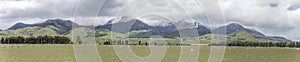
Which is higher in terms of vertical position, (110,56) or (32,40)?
(32,40)

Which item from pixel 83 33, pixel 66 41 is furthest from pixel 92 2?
pixel 66 41

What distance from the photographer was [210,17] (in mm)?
14523

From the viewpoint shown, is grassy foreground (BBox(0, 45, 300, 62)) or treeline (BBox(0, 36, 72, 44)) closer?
grassy foreground (BBox(0, 45, 300, 62))

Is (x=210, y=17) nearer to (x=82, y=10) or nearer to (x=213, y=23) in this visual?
(x=213, y=23)

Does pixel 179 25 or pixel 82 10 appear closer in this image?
pixel 82 10

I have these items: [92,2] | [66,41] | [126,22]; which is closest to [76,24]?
[92,2]

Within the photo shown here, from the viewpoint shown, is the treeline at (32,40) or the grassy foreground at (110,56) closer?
the grassy foreground at (110,56)

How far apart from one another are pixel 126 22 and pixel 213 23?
3249 mm

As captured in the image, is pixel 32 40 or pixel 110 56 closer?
pixel 110 56

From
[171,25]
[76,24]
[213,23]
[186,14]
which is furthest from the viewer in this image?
[171,25]

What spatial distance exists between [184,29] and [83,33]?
13.9 feet

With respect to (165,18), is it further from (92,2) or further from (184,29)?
(92,2)

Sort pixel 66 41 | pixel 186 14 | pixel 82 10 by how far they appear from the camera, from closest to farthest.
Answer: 1. pixel 82 10
2. pixel 186 14
3. pixel 66 41

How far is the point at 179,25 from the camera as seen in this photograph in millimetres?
18562
